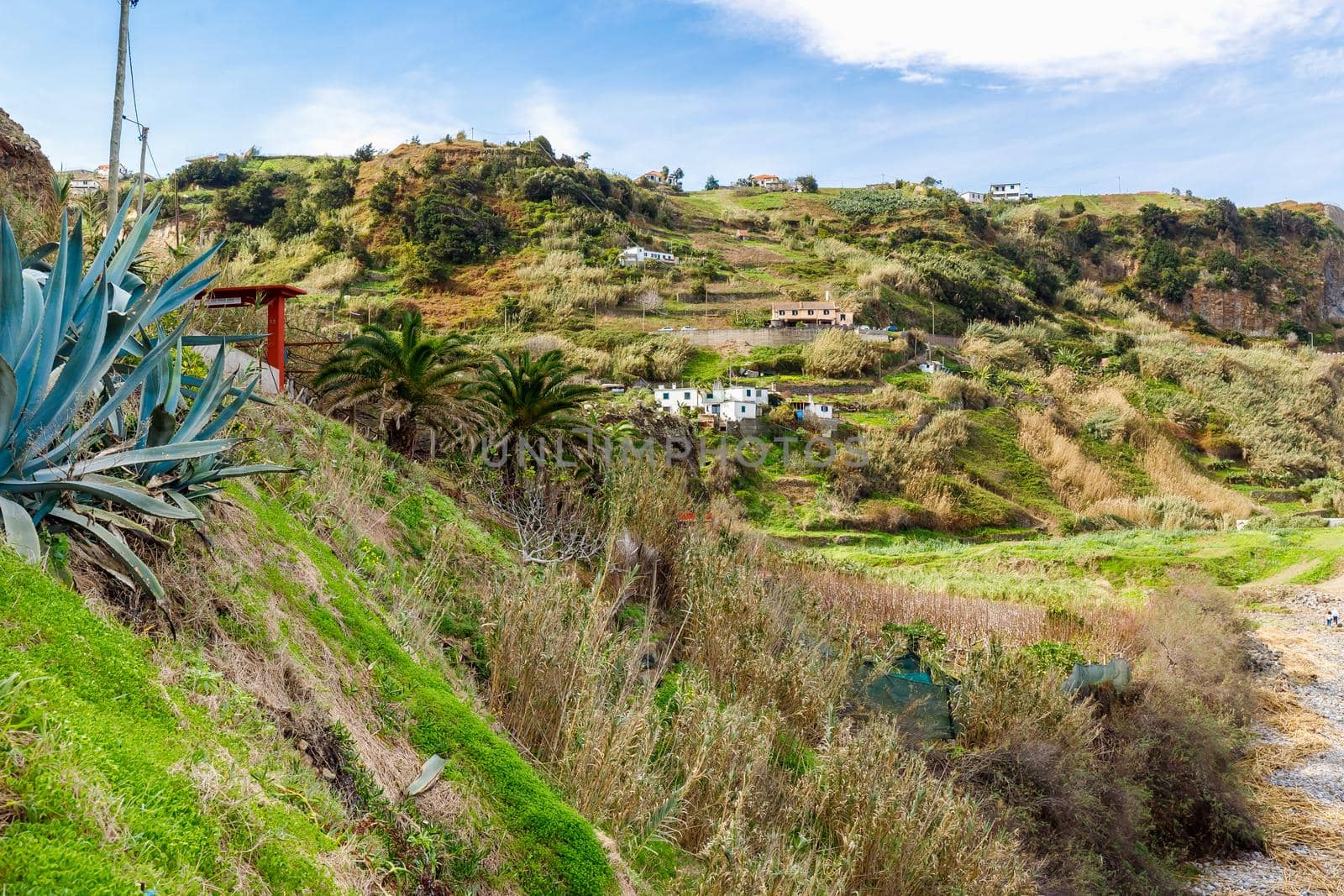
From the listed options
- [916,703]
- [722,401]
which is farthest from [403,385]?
[722,401]

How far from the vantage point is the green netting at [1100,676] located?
7.30 meters

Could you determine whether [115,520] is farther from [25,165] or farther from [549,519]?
[25,165]

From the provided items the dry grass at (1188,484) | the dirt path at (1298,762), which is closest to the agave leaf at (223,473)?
the dirt path at (1298,762)

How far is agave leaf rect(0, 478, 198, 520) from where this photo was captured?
2.17 metres

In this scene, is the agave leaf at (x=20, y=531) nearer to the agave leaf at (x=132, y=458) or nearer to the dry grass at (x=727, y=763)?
the agave leaf at (x=132, y=458)

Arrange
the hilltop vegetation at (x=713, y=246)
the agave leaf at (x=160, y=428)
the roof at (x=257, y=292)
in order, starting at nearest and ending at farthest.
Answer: the agave leaf at (x=160, y=428), the roof at (x=257, y=292), the hilltop vegetation at (x=713, y=246)

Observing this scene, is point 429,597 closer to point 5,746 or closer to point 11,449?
point 11,449

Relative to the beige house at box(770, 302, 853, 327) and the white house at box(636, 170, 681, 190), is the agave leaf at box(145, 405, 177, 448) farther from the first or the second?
the white house at box(636, 170, 681, 190)

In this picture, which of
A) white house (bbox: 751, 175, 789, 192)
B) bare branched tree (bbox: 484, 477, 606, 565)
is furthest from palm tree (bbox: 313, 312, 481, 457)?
white house (bbox: 751, 175, 789, 192)

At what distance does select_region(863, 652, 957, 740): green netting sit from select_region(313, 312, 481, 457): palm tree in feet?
13.2

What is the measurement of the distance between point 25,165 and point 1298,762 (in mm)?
12763

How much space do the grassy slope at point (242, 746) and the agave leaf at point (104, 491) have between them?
241 mm

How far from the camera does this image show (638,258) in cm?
3578

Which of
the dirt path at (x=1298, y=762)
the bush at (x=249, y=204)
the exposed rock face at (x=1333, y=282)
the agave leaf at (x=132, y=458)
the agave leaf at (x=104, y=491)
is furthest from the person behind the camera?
the exposed rock face at (x=1333, y=282)
